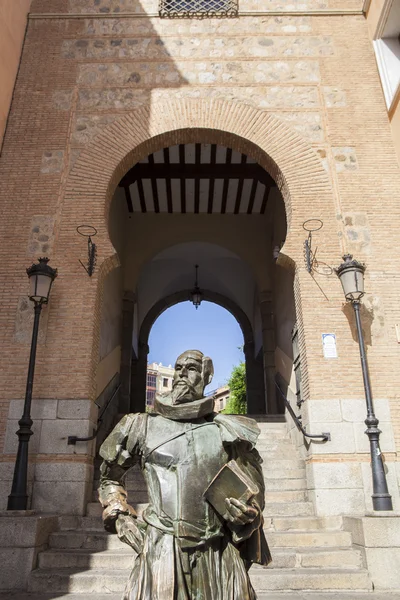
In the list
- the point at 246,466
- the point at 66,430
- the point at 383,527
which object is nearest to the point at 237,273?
the point at 66,430

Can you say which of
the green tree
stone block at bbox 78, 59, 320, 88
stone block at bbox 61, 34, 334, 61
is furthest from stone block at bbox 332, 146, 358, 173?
the green tree

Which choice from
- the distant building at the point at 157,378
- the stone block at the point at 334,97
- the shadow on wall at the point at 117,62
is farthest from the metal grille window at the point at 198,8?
the distant building at the point at 157,378

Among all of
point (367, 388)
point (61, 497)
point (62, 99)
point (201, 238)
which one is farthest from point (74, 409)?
point (201, 238)

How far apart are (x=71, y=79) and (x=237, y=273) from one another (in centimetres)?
773

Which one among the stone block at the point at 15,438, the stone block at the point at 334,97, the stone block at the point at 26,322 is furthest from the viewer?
the stone block at the point at 334,97

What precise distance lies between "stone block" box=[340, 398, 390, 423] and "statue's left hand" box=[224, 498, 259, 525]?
4.27m

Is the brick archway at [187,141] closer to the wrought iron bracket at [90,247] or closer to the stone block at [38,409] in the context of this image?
the wrought iron bracket at [90,247]

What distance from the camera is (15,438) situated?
18.3 feet

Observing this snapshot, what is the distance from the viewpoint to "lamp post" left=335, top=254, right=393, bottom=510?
4855mm

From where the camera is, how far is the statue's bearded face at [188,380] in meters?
2.06

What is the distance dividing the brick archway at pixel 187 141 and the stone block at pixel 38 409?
1.15 meters

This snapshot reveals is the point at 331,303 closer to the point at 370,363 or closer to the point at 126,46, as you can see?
the point at 370,363

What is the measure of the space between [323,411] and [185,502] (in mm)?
4163

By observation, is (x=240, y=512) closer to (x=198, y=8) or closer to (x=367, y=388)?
(x=367, y=388)
